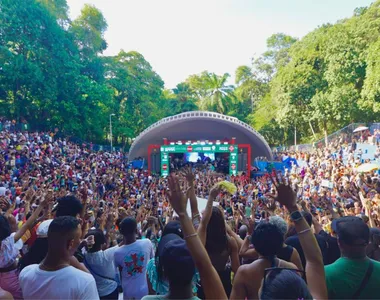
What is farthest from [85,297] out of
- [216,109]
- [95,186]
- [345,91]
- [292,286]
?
[216,109]

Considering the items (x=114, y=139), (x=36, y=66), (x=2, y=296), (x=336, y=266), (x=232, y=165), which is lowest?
(x=2, y=296)

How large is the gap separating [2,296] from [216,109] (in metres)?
41.2

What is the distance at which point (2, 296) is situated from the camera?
2.22 meters

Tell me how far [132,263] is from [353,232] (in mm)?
1949

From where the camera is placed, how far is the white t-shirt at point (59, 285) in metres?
2.01

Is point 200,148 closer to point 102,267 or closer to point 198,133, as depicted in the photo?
point 198,133

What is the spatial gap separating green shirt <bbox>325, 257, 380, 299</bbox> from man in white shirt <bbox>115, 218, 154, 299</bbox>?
1692 mm

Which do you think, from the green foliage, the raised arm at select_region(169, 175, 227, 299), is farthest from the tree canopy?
the raised arm at select_region(169, 175, 227, 299)

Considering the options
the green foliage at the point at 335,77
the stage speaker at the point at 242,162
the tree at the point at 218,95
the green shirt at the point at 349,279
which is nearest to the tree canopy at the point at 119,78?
the green foliage at the point at 335,77

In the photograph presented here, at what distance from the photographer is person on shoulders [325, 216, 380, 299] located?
196cm

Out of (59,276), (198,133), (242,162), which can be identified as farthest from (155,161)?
(59,276)

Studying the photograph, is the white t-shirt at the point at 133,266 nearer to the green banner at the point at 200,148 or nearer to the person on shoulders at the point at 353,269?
the person on shoulders at the point at 353,269

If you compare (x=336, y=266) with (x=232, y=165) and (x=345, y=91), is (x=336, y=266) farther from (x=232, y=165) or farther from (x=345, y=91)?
(x=345, y=91)

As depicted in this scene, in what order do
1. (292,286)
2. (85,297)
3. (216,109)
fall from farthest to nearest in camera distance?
(216,109), (85,297), (292,286)
